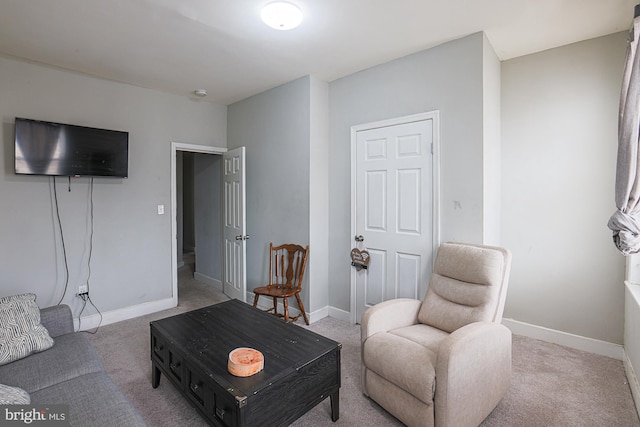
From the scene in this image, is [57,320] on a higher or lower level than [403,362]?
higher

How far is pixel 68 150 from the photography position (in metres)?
3.06

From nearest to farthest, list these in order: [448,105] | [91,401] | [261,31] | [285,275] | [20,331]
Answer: [91,401]
[20,331]
[261,31]
[448,105]
[285,275]

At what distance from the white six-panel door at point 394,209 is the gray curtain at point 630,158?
1.22 meters

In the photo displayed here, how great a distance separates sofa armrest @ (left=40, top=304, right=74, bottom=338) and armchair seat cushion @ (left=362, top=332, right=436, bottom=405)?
212 cm

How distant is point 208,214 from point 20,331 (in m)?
3.19

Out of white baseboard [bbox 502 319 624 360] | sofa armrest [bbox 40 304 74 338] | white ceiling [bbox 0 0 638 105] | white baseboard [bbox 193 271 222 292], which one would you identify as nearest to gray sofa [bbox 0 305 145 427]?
sofa armrest [bbox 40 304 74 338]

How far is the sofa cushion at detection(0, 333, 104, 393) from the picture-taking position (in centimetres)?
167

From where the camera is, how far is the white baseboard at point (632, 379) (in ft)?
6.53

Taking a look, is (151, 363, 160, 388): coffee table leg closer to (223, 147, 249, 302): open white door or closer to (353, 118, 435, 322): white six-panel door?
(223, 147, 249, 302): open white door

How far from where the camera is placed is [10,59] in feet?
9.52

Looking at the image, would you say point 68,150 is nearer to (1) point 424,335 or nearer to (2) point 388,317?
(2) point 388,317

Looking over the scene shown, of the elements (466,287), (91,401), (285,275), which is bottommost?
(91,401)

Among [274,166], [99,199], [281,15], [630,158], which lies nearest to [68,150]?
[99,199]

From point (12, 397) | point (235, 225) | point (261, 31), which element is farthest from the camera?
point (235, 225)
